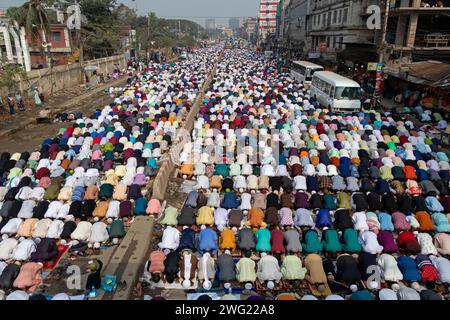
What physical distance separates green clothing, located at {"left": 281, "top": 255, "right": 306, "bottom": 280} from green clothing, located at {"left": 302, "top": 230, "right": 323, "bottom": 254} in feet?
3.17

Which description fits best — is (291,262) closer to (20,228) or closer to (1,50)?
(20,228)

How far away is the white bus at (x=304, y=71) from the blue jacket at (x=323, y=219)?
28259mm

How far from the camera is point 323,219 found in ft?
36.8

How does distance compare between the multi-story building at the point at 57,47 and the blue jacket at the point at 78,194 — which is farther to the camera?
the multi-story building at the point at 57,47

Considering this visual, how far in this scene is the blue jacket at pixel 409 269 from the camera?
29.0 ft

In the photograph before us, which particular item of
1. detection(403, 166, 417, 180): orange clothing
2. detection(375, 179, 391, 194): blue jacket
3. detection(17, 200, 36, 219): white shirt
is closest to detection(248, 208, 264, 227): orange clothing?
detection(375, 179, 391, 194): blue jacket

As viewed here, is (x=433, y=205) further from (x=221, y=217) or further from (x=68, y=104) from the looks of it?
(x=68, y=104)

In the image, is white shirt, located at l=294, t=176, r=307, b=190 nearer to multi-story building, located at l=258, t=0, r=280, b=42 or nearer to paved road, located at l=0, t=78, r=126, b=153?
paved road, located at l=0, t=78, r=126, b=153

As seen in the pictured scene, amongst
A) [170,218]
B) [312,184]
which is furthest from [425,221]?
[170,218]

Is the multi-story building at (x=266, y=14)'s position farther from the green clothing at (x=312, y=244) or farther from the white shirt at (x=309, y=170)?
the green clothing at (x=312, y=244)

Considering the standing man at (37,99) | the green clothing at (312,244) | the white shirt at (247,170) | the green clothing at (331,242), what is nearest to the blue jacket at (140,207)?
the white shirt at (247,170)

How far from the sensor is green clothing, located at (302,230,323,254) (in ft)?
32.7

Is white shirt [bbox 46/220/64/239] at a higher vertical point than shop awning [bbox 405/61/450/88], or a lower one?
lower

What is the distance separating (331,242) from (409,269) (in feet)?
6.49
